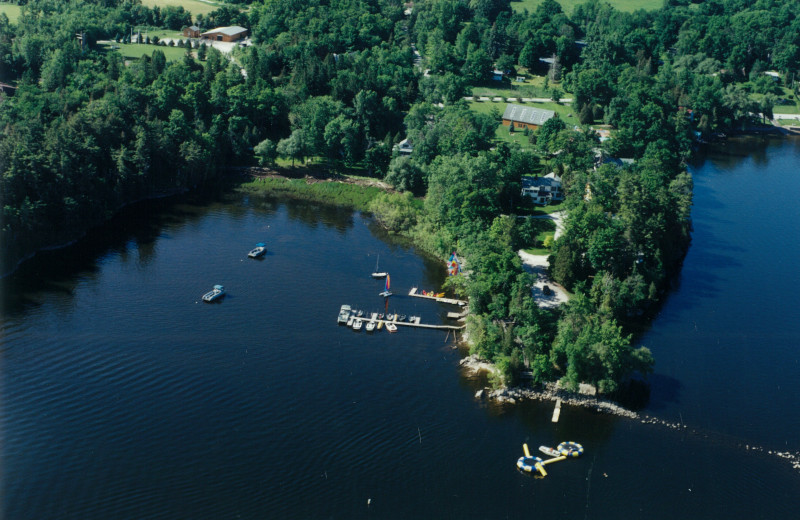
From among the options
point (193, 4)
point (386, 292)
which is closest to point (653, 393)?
point (386, 292)

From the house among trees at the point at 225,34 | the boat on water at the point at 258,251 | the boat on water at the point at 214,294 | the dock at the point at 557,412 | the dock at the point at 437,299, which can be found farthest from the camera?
the house among trees at the point at 225,34

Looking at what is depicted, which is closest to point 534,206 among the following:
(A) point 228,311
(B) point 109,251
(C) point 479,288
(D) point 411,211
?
(D) point 411,211

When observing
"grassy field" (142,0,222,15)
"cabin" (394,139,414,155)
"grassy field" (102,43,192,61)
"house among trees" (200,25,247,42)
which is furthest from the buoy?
"grassy field" (142,0,222,15)

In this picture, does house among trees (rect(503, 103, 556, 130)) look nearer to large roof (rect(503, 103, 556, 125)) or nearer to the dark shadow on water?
large roof (rect(503, 103, 556, 125))

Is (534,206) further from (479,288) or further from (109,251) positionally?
(109,251)

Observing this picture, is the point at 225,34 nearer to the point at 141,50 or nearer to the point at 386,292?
the point at 141,50

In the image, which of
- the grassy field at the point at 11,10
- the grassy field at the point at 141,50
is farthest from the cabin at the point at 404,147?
the grassy field at the point at 11,10

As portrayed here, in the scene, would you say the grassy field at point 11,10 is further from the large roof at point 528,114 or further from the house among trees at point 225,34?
the large roof at point 528,114

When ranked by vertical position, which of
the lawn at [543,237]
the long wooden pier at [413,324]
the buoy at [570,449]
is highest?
the lawn at [543,237]
